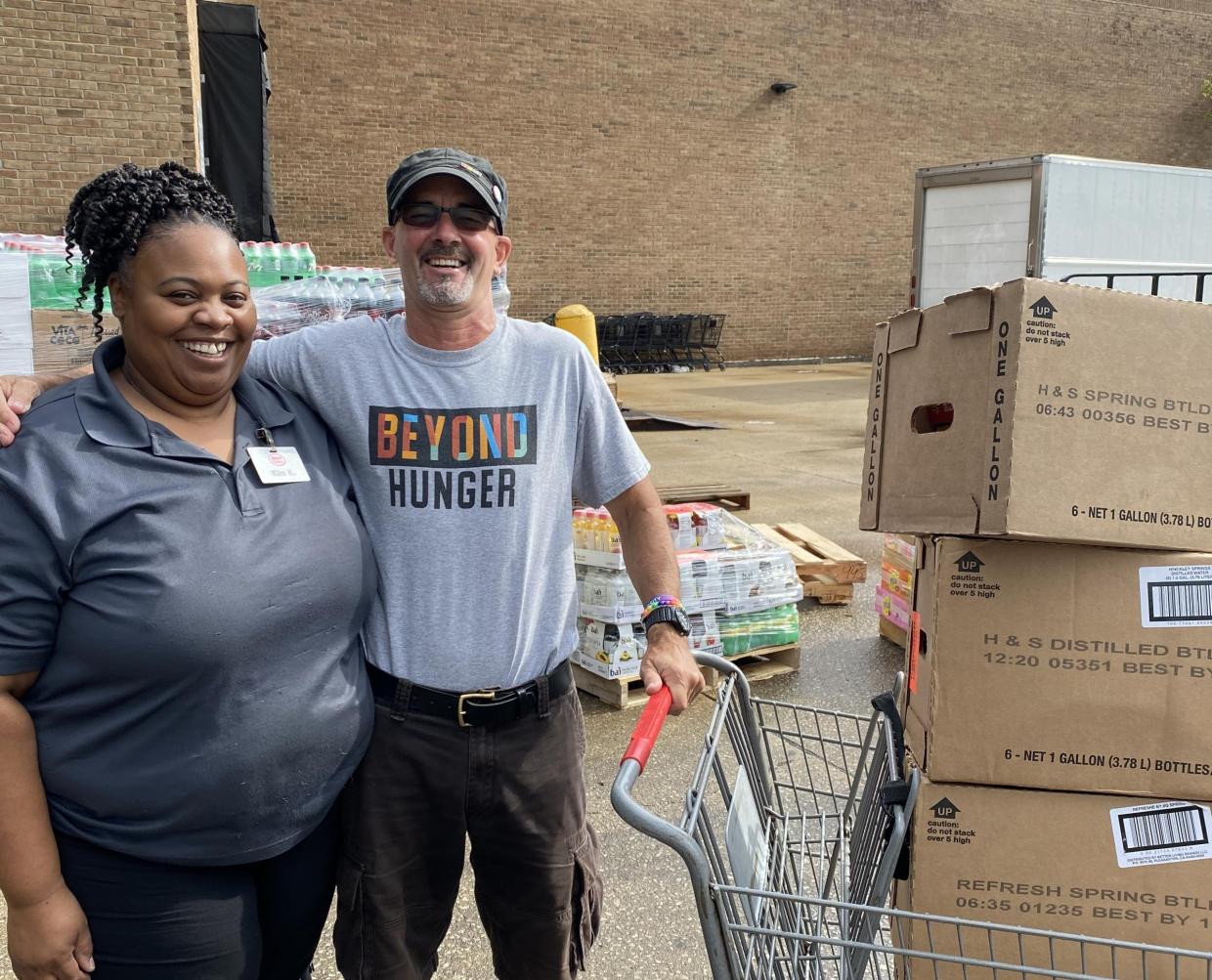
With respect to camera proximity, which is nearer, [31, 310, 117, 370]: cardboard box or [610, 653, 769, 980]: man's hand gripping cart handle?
[610, 653, 769, 980]: man's hand gripping cart handle

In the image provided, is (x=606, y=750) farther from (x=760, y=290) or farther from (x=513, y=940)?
(x=760, y=290)

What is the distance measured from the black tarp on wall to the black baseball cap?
9264mm

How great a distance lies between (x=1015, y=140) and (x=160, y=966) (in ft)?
81.3

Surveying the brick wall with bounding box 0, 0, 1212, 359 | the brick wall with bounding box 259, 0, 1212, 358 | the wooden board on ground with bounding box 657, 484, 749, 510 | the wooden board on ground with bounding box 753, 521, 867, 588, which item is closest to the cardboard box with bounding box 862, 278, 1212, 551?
the wooden board on ground with bounding box 657, 484, 749, 510

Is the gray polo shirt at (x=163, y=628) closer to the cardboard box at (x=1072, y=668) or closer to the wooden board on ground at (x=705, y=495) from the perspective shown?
the cardboard box at (x=1072, y=668)

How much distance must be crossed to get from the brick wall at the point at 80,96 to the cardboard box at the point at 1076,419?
25.1ft

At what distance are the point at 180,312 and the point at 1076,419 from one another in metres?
1.59

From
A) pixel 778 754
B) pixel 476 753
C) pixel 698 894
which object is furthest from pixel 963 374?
pixel 778 754

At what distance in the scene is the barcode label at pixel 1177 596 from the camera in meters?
1.76

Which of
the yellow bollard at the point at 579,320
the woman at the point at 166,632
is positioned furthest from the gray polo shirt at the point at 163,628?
the yellow bollard at the point at 579,320

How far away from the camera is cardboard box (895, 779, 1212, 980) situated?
1785 millimetres

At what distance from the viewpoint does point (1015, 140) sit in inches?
884

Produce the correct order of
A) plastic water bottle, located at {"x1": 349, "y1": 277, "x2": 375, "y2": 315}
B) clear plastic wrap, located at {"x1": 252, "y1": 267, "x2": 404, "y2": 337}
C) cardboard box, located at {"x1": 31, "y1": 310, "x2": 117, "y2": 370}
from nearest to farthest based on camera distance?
cardboard box, located at {"x1": 31, "y1": 310, "x2": 117, "y2": 370}
clear plastic wrap, located at {"x1": 252, "y1": 267, "x2": 404, "y2": 337}
plastic water bottle, located at {"x1": 349, "y1": 277, "x2": 375, "y2": 315}

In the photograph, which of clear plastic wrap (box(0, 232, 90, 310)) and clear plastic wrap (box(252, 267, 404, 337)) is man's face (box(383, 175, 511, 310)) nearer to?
clear plastic wrap (box(252, 267, 404, 337))
